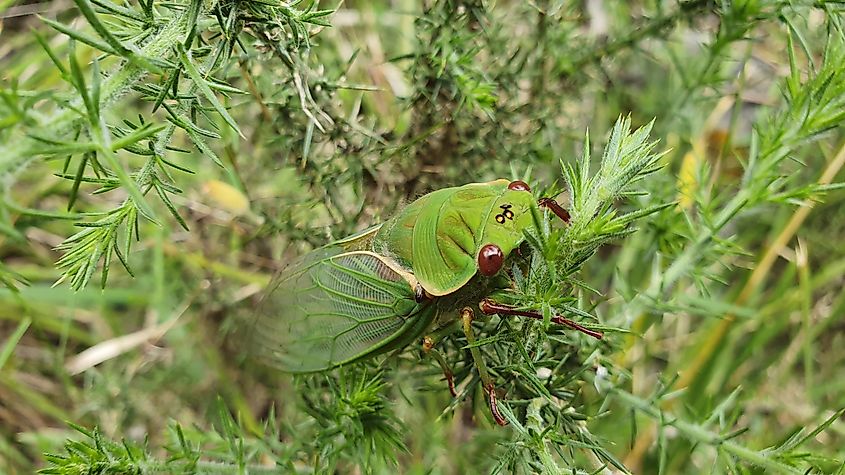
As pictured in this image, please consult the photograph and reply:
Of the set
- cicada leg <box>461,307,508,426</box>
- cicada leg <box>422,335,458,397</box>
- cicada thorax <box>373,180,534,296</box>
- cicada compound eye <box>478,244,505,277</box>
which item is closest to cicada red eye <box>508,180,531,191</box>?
cicada thorax <box>373,180,534,296</box>

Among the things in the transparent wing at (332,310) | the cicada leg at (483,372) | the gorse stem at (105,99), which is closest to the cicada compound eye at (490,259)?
the cicada leg at (483,372)

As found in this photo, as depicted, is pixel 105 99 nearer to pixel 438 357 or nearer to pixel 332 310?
pixel 332 310

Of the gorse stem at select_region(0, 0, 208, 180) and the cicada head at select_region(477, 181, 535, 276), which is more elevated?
the gorse stem at select_region(0, 0, 208, 180)

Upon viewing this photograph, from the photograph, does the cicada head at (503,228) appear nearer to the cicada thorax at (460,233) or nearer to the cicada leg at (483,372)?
the cicada thorax at (460,233)

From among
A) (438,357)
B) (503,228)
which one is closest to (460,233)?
(503,228)

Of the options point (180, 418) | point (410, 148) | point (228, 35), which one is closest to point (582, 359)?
point (410, 148)

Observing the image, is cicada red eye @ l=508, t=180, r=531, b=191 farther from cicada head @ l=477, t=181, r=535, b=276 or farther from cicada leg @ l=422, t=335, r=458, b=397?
cicada leg @ l=422, t=335, r=458, b=397
